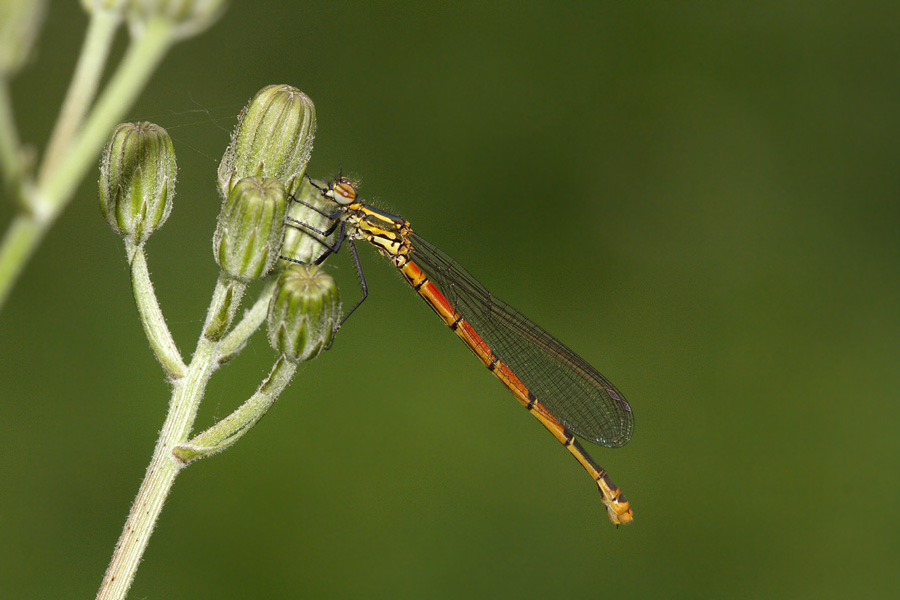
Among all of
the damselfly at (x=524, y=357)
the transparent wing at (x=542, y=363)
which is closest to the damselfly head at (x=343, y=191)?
the damselfly at (x=524, y=357)

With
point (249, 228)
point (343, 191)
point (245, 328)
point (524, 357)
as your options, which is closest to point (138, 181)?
point (249, 228)

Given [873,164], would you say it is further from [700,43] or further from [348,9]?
[348,9]

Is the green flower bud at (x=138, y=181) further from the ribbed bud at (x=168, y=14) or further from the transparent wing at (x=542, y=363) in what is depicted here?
the transparent wing at (x=542, y=363)

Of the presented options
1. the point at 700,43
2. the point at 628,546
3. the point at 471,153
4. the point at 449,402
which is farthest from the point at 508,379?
the point at 700,43

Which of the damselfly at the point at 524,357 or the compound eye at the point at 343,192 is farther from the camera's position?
the damselfly at the point at 524,357

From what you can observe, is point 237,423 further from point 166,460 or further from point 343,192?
point 343,192

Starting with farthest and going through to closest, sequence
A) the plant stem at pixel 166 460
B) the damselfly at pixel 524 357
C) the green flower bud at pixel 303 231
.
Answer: the damselfly at pixel 524 357, the green flower bud at pixel 303 231, the plant stem at pixel 166 460

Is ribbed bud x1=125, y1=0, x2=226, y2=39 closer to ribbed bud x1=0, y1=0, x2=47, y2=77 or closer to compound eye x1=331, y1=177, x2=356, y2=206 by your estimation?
ribbed bud x1=0, y1=0, x2=47, y2=77
